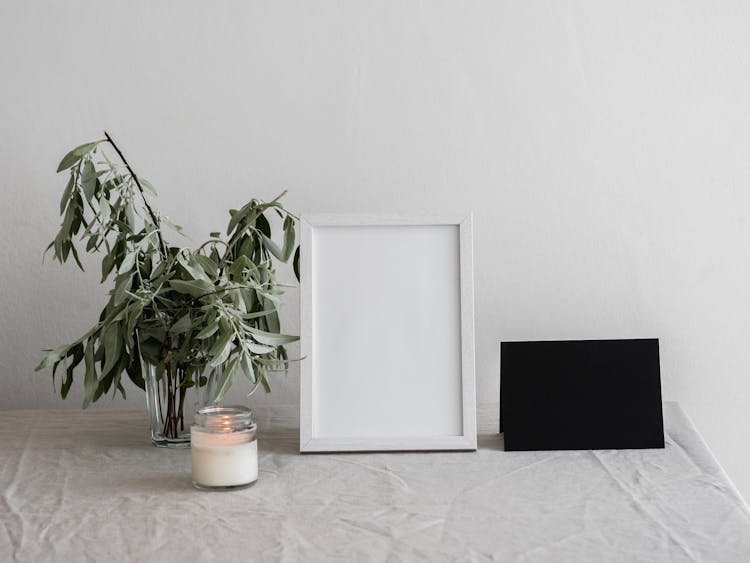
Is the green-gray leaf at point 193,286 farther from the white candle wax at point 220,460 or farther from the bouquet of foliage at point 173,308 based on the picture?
the white candle wax at point 220,460

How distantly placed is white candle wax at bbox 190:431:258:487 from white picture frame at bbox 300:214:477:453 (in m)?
0.15

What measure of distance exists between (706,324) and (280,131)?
0.76 m

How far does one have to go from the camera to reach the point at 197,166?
4.32ft

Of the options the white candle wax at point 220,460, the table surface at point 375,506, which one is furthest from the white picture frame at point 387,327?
the white candle wax at point 220,460

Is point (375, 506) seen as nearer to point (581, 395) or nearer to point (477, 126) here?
point (581, 395)

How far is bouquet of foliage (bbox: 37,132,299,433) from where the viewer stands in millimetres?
974

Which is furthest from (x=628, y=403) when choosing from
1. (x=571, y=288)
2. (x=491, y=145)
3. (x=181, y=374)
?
(x=181, y=374)

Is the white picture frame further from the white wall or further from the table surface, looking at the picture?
the white wall

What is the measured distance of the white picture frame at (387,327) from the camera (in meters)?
1.05

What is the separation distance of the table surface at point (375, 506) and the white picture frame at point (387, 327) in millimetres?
52

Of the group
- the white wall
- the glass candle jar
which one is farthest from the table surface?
the white wall

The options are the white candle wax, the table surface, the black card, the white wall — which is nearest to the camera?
the table surface

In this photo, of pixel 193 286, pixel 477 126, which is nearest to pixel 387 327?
pixel 193 286

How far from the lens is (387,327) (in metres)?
1.07
